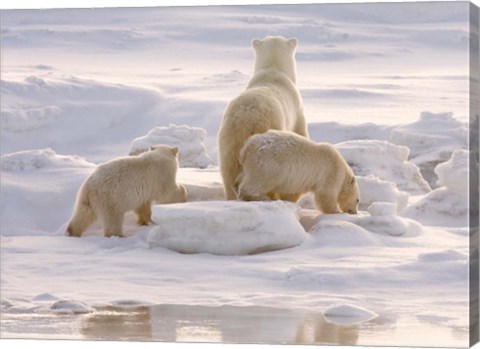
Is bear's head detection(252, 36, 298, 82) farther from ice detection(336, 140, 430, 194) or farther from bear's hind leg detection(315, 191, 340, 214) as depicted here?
bear's hind leg detection(315, 191, 340, 214)

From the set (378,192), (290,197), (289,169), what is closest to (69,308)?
(289,169)

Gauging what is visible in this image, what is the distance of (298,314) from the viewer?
29.7 ft

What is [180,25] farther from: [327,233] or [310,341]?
[310,341]

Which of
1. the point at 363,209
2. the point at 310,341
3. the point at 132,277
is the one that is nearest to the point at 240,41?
the point at 363,209

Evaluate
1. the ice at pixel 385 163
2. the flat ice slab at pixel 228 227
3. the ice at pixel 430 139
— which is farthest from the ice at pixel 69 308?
the ice at pixel 430 139

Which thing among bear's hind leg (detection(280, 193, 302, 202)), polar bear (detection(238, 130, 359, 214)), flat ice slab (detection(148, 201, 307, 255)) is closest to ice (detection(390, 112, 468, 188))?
polar bear (detection(238, 130, 359, 214))

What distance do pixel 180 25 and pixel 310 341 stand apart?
11.7ft

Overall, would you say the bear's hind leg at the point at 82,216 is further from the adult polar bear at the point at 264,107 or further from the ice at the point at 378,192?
the ice at the point at 378,192

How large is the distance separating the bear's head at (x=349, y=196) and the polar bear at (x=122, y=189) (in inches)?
45.4

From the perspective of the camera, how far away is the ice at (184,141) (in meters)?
12.5

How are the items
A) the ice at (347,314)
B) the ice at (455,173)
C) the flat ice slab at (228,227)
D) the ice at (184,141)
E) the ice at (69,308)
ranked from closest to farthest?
1. the ice at (347,314)
2. the ice at (69,308)
3. the flat ice slab at (228,227)
4. the ice at (455,173)
5. the ice at (184,141)

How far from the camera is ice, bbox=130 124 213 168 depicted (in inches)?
492

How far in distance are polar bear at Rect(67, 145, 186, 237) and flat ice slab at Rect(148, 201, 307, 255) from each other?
49 centimetres

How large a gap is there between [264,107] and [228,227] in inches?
52.8
